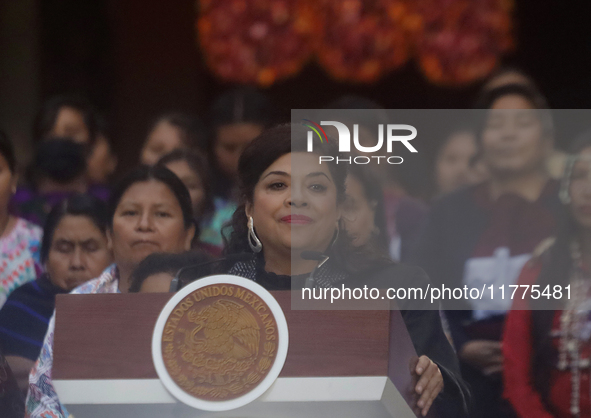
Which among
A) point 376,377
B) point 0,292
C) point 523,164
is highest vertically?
point 523,164

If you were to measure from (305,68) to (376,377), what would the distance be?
3.58 meters

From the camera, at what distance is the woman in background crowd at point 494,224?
2.58 meters

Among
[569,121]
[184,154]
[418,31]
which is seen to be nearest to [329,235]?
[184,154]

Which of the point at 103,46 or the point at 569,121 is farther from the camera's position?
the point at 103,46

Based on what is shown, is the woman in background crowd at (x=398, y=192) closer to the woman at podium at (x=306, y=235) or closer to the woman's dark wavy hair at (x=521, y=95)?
the woman's dark wavy hair at (x=521, y=95)

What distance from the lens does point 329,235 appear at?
2227 mm

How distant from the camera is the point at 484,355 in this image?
2.58m

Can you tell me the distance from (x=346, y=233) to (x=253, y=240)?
0.25m

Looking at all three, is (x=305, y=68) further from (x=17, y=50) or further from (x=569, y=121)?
(x=569, y=121)

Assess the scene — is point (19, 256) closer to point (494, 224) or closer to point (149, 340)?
point (149, 340)

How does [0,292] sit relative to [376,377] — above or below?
above

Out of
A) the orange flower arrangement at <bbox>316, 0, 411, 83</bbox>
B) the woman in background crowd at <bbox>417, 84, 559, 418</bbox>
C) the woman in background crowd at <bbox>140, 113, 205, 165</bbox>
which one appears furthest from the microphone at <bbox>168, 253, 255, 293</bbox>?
the orange flower arrangement at <bbox>316, 0, 411, 83</bbox>

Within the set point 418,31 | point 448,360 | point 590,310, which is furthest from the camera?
point 418,31

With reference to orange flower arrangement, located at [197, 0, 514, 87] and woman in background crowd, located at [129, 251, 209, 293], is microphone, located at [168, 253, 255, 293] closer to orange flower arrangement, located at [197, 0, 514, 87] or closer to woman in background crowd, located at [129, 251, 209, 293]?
woman in background crowd, located at [129, 251, 209, 293]
